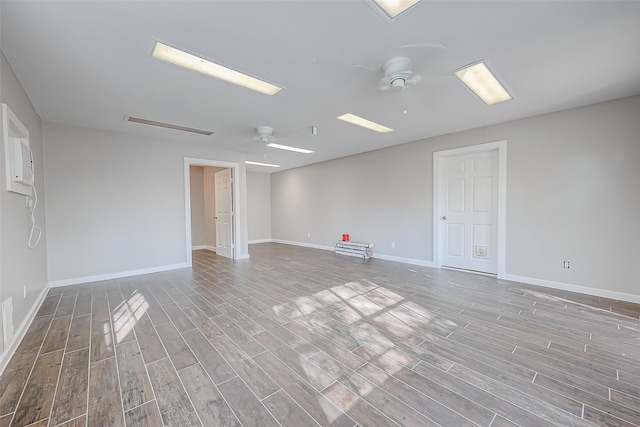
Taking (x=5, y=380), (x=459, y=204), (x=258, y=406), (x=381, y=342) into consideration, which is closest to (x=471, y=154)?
(x=459, y=204)

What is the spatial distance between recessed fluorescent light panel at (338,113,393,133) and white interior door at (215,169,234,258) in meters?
3.42

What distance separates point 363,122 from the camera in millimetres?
4121

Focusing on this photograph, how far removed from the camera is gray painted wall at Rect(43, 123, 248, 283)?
3.93 m

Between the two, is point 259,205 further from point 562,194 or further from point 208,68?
point 562,194

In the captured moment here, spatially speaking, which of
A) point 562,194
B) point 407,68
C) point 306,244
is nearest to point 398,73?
point 407,68

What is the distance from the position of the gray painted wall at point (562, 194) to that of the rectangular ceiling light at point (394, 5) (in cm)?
336

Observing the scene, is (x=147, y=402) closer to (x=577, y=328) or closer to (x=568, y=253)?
(x=577, y=328)

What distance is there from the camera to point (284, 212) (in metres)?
8.67

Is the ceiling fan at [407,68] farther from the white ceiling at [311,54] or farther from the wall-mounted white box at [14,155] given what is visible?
the wall-mounted white box at [14,155]

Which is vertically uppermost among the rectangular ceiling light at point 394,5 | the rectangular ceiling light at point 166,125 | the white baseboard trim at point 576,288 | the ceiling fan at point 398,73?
the rectangular ceiling light at point 394,5

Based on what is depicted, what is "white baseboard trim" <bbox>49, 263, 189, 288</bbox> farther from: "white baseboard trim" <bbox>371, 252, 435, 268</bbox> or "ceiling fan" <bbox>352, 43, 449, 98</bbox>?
"ceiling fan" <bbox>352, 43, 449, 98</bbox>

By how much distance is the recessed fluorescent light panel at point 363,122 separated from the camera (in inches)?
151

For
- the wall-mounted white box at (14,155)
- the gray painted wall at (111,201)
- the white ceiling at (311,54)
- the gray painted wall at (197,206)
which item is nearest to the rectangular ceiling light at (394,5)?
the white ceiling at (311,54)

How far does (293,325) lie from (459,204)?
3.87 meters
